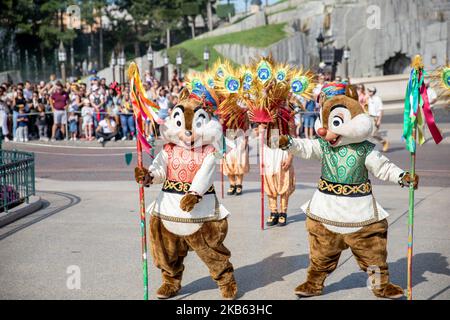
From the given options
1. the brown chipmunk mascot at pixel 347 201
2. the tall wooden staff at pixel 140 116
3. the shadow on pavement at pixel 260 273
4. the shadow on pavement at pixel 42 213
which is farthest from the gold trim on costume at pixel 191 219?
the shadow on pavement at pixel 42 213

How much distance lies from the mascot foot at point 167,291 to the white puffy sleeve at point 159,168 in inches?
35.6

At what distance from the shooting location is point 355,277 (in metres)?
6.63

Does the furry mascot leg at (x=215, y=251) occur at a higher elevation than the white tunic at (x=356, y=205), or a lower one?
lower

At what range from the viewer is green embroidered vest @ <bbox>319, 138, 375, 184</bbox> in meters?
5.94

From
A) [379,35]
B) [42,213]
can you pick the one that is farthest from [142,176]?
[379,35]

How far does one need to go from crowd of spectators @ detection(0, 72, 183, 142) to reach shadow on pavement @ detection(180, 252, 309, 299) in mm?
10685

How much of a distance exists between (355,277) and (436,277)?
29.2 inches

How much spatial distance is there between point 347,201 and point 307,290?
0.85 meters

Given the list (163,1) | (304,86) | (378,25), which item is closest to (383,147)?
(304,86)

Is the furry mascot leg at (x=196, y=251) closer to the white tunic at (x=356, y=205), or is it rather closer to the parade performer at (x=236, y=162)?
the white tunic at (x=356, y=205)

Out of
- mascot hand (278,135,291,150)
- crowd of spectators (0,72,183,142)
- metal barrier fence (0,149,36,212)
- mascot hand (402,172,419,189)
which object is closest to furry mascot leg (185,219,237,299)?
mascot hand (278,135,291,150)

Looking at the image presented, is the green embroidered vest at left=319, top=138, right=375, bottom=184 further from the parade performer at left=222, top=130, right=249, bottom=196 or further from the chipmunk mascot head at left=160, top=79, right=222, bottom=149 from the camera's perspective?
the parade performer at left=222, top=130, right=249, bottom=196

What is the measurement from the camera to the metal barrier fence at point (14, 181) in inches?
356

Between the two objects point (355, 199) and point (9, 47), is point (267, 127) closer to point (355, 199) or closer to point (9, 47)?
point (355, 199)
